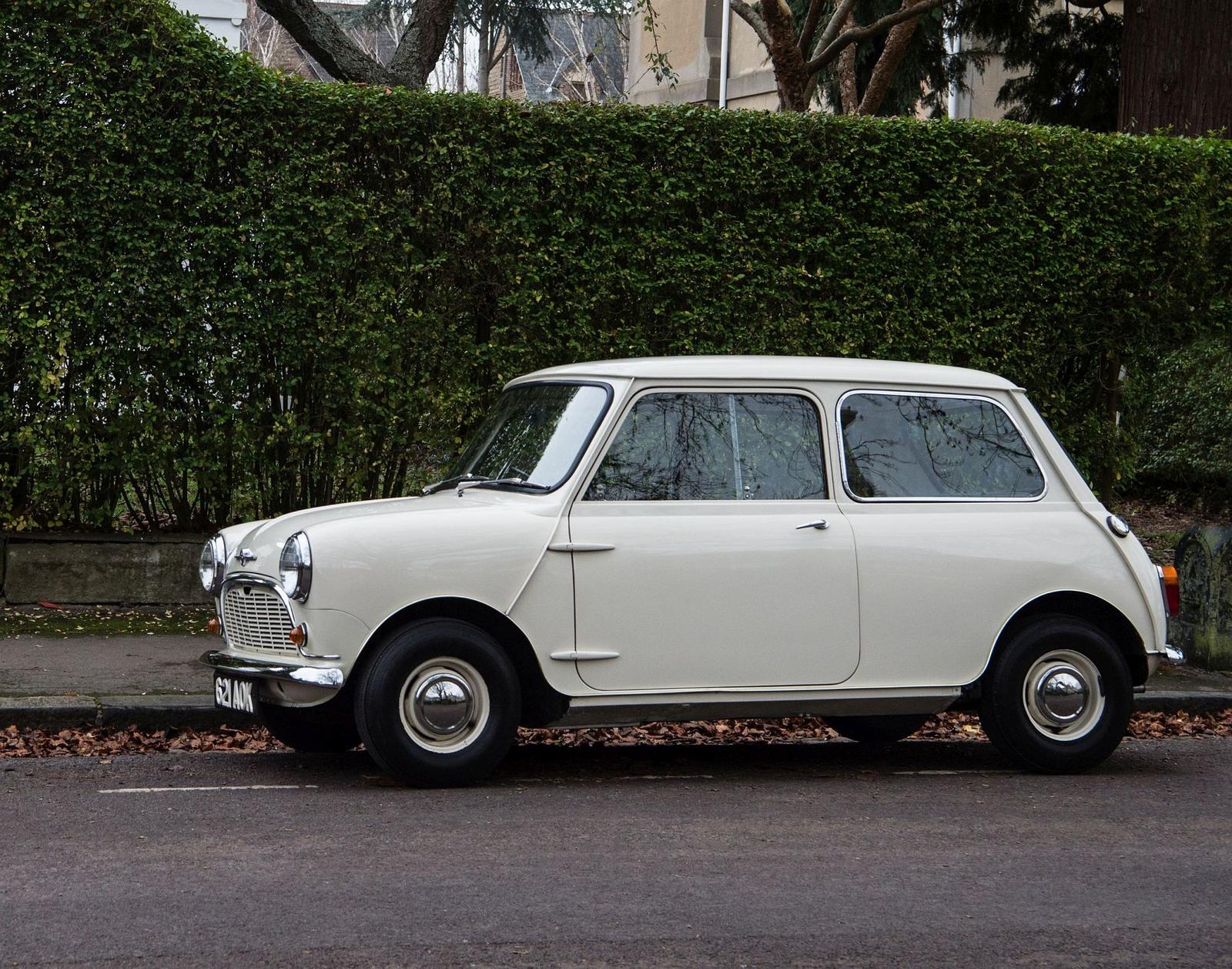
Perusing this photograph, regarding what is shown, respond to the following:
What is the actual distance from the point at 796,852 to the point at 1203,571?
570 cm

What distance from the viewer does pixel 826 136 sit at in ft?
36.8

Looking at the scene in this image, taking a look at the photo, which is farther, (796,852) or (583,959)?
(796,852)

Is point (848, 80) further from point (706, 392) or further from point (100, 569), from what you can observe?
point (706, 392)

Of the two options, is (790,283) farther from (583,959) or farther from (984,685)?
(583,959)

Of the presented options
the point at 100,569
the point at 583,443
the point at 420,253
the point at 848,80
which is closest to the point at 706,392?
the point at 583,443

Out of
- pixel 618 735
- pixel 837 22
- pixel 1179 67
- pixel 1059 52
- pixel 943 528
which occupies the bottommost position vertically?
pixel 618 735

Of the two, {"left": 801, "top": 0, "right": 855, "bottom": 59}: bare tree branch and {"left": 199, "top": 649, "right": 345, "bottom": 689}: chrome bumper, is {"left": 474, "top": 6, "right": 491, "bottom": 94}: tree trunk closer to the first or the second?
{"left": 801, "top": 0, "right": 855, "bottom": 59}: bare tree branch

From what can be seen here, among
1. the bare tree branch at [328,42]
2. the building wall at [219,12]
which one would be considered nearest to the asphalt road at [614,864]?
the bare tree branch at [328,42]

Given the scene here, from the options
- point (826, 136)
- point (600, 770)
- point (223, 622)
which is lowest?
point (600, 770)

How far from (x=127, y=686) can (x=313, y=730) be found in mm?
1535

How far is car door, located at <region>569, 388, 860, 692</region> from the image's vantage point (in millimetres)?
6676

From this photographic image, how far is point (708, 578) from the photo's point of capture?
6.76 metres

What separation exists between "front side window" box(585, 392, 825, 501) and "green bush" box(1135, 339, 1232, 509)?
10.4m

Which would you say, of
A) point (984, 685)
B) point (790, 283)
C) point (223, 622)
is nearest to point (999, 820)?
point (984, 685)
